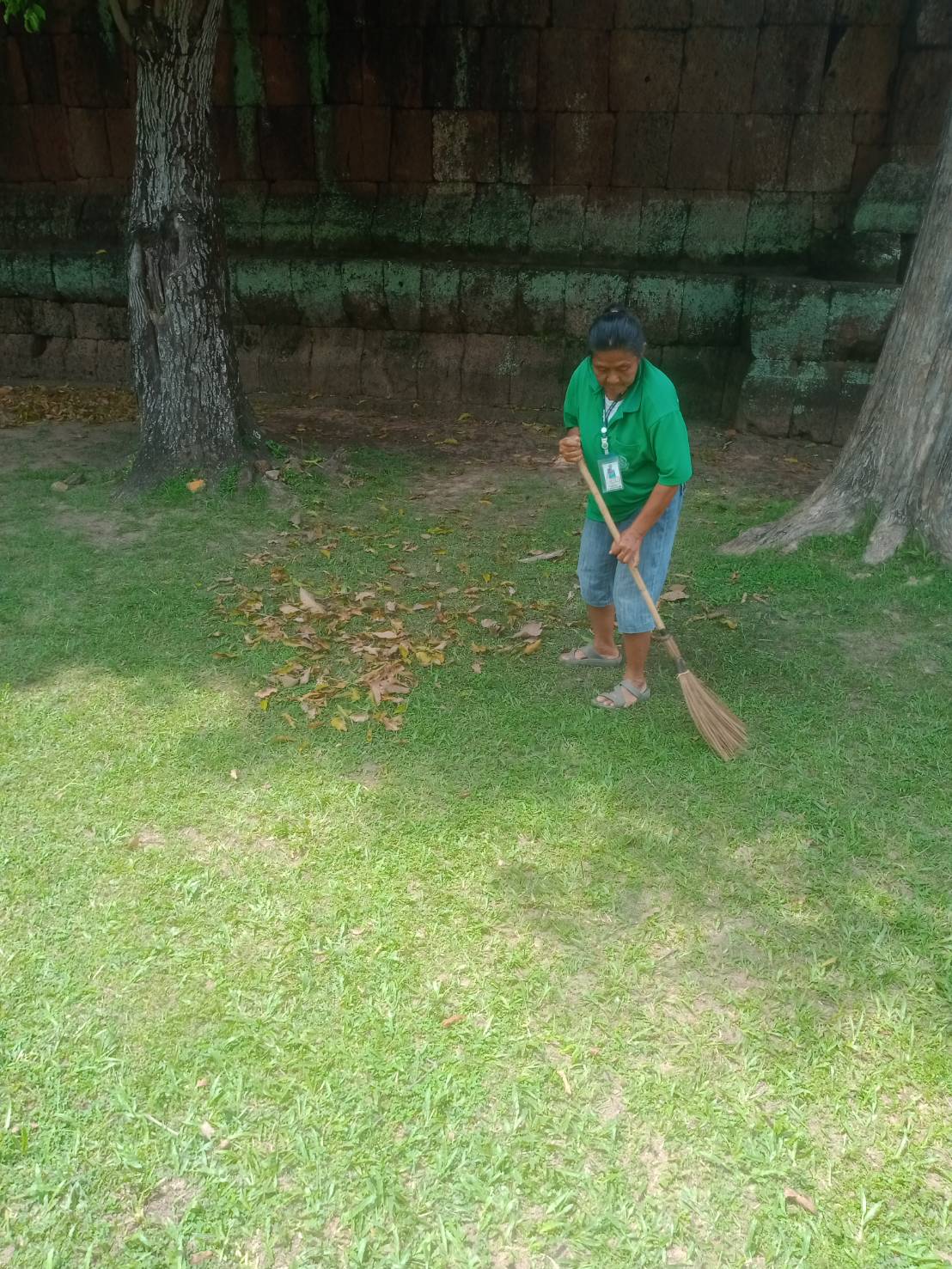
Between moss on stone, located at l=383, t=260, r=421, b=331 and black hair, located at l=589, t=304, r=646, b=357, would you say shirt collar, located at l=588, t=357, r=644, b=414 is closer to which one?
black hair, located at l=589, t=304, r=646, b=357

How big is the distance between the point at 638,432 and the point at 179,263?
4343mm

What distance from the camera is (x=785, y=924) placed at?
2.91 m

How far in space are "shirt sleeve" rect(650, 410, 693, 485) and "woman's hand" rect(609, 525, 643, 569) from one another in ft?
0.82

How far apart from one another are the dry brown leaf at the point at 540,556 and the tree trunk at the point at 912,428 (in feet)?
4.39

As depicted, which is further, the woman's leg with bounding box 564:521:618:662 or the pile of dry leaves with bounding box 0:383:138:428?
the pile of dry leaves with bounding box 0:383:138:428

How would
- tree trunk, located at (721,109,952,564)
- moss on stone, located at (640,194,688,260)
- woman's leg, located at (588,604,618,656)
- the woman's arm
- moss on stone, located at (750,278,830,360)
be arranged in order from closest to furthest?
the woman's arm
woman's leg, located at (588,604,618,656)
tree trunk, located at (721,109,952,564)
moss on stone, located at (750,278,830,360)
moss on stone, located at (640,194,688,260)

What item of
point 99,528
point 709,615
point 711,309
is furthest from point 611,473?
point 711,309

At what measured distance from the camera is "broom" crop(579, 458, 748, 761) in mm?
3721

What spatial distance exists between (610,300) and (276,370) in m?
3.53

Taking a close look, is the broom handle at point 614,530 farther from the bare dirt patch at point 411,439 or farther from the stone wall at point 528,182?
the stone wall at point 528,182

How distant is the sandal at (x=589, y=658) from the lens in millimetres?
4445

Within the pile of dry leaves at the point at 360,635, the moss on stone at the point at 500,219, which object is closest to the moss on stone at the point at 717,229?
the moss on stone at the point at 500,219

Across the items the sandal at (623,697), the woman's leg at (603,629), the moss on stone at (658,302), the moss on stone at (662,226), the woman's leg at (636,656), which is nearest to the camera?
the woman's leg at (636,656)

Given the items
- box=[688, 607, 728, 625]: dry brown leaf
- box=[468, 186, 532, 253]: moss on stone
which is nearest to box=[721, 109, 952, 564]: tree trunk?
box=[688, 607, 728, 625]: dry brown leaf
